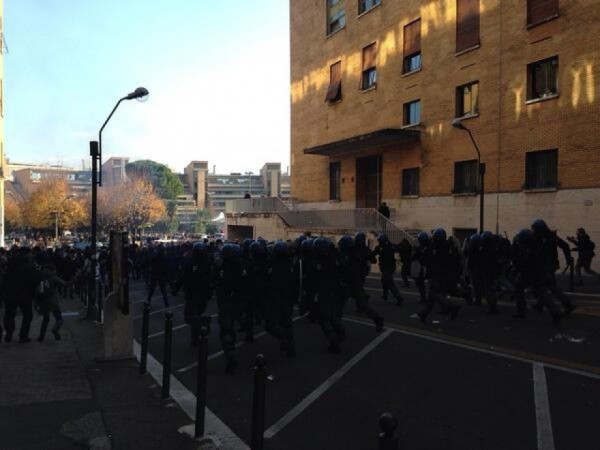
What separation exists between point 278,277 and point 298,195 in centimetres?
2919

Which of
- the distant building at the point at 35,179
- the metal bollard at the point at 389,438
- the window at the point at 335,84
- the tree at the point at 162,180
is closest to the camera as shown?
the metal bollard at the point at 389,438

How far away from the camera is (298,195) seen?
3716cm

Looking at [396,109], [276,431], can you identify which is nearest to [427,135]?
[396,109]

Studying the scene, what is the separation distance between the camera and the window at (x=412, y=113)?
→ 26406mm

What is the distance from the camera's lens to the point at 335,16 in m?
33.2

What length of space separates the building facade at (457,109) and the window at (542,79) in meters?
0.04

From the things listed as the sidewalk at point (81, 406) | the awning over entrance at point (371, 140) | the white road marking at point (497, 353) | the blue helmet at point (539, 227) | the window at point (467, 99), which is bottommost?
the sidewalk at point (81, 406)

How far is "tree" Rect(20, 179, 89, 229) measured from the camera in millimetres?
63312

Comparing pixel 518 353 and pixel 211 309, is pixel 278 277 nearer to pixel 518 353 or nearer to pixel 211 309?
pixel 518 353

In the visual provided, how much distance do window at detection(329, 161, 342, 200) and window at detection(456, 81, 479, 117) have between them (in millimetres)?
10369

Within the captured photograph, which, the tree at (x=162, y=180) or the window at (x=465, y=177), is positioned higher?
the tree at (x=162, y=180)

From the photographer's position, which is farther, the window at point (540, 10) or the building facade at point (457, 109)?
the window at point (540, 10)

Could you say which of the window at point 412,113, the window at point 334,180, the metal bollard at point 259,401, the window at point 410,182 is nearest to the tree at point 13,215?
the window at point 334,180

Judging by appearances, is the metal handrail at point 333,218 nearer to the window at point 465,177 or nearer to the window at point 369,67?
the window at point 465,177
